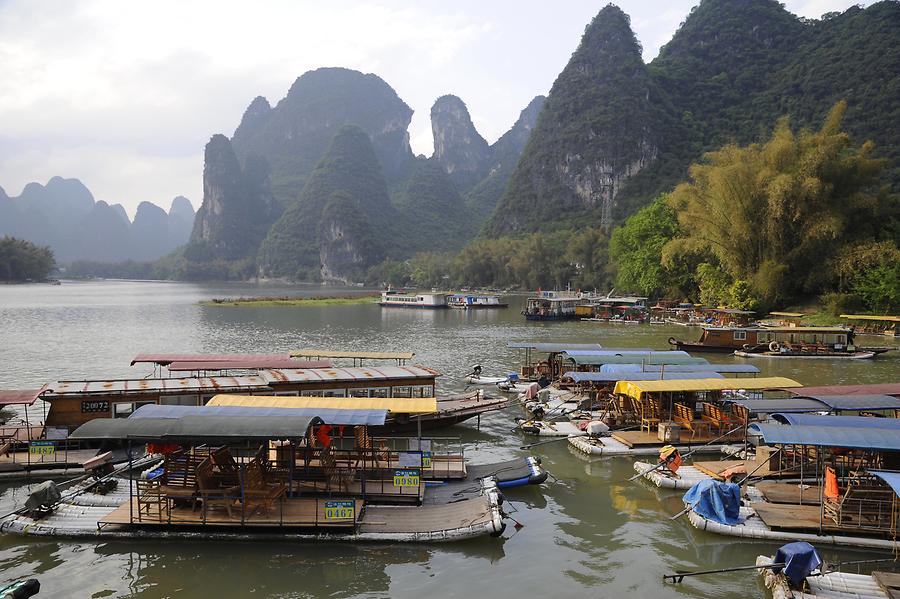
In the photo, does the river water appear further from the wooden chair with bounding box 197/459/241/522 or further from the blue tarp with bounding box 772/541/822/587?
the blue tarp with bounding box 772/541/822/587

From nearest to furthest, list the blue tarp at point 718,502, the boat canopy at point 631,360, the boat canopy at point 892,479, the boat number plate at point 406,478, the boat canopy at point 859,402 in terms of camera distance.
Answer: the boat canopy at point 892,479
the blue tarp at point 718,502
the boat number plate at point 406,478
the boat canopy at point 859,402
the boat canopy at point 631,360

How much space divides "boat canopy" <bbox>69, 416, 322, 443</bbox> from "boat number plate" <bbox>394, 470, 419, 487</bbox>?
7.56 feet

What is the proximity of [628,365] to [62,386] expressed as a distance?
71.4 ft

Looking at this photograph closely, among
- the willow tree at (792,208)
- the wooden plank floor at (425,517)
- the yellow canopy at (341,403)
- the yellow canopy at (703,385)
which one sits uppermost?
the willow tree at (792,208)

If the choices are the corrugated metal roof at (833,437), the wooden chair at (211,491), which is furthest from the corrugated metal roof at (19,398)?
the corrugated metal roof at (833,437)

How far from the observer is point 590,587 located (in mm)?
12273

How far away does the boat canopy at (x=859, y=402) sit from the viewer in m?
18.5

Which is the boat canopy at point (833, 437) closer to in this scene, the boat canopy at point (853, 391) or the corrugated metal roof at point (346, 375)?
the boat canopy at point (853, 391)

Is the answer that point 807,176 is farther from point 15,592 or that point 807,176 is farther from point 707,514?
point 15,592

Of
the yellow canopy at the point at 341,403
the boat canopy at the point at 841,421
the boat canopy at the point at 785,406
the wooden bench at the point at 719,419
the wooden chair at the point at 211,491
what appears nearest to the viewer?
the wooden chair at the point at 211,491

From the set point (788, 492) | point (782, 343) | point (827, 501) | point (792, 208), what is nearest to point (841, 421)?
point (788, 492)

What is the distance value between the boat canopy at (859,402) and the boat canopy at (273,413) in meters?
13.5

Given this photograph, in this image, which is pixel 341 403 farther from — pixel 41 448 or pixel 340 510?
pixel 41 448

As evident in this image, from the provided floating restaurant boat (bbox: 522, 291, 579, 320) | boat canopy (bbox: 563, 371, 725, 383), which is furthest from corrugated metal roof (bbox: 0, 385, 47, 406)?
floating restaurant boat (bbox: 522, 291, 579, 320)
